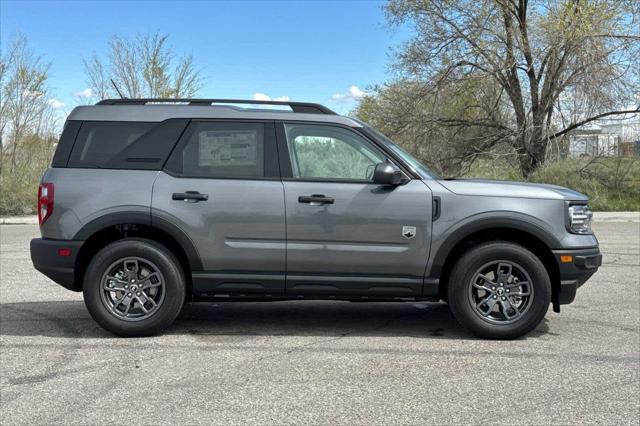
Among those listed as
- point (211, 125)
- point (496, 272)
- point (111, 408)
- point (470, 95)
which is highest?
point (470, 95)

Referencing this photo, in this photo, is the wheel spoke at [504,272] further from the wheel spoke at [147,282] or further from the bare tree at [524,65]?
the bare tree at [524,65]

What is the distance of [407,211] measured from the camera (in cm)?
514

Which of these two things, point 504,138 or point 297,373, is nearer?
point 297,373

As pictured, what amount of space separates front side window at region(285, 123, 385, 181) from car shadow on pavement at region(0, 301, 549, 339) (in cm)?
145

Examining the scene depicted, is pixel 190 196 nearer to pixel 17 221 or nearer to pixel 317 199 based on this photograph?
pixel 317 199

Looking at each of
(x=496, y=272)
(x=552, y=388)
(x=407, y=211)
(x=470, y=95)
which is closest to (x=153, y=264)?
(x=407, y=211)

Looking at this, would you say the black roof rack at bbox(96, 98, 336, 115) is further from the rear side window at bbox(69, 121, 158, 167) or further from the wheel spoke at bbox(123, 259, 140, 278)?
the wheel spoke at bbox(123, 259, 140, 278)

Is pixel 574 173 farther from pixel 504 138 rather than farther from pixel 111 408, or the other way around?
pixel 111 408

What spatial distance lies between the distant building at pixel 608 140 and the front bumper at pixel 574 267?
15.3 m

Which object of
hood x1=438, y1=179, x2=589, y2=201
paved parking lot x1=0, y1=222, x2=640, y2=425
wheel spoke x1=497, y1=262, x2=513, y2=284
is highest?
hood x1=438, y1=179, x2=589, y2=201

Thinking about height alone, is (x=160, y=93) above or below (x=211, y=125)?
above

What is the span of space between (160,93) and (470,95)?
11.5 metres

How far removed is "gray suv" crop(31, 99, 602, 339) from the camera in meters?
5.15

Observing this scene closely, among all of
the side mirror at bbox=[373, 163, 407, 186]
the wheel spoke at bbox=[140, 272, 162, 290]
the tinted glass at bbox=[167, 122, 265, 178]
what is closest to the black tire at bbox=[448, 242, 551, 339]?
the side mirror at bbox=[373, 163, 407, 186]
